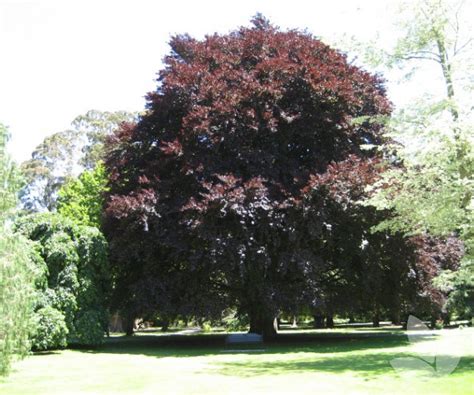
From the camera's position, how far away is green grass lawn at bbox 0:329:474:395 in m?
8.66

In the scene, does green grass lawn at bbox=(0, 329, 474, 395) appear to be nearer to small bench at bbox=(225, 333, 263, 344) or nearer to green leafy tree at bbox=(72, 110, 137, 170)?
small bench at bbox=(225, 333, 263, 344)

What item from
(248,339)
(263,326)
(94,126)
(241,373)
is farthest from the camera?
(94,126)

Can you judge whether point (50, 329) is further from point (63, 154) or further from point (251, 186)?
point (63, 154)

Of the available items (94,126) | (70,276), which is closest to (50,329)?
(70,276)

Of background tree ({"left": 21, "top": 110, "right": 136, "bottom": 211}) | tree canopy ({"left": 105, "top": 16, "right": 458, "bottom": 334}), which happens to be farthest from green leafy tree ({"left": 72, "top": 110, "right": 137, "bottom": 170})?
tree canopy ({"left": 105, "top": 16, "right": 458, "bottom": 334})

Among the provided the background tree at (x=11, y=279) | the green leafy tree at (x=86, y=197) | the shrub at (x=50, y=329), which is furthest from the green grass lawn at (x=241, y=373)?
the green leafy tree at (x=86, y=197)

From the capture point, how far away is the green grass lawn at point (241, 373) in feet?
28.4

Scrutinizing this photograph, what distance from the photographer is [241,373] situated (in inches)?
432

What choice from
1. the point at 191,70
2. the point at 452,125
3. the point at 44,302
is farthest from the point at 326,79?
the point at 44,302

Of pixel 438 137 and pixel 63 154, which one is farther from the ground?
pixel 63 154

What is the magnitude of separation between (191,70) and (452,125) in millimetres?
10814

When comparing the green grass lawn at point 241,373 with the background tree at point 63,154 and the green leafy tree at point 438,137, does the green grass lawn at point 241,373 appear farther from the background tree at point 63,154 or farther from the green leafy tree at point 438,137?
the background tree at point 63,154

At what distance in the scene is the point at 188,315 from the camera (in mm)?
17797

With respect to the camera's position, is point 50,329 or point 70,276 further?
point 70,276
